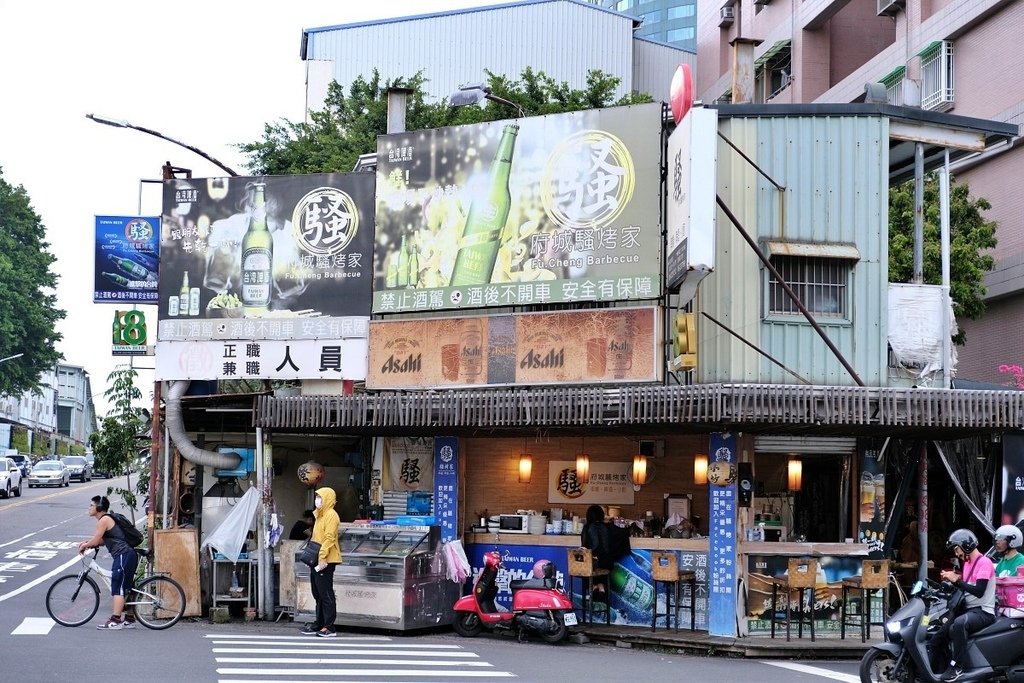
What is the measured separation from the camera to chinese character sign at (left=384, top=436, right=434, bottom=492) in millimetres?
19828

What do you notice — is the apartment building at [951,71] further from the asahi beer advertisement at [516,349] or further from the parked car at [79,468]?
the parked car at [79,468]

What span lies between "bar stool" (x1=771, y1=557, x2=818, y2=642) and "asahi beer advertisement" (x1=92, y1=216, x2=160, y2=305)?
10.5 metres

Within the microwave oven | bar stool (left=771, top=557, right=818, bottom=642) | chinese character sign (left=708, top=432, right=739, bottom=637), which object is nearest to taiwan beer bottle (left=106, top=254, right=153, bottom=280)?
the microwave oven

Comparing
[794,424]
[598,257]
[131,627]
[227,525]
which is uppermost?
[598,257]

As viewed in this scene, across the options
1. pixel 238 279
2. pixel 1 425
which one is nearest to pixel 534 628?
pixel 238 279

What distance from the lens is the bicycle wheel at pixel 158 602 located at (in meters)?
16.8

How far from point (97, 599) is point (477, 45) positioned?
3205 centimetres

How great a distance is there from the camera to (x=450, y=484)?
61.9 feet

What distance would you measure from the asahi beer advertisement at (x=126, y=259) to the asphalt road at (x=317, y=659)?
493cm

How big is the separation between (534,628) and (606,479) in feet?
14.4

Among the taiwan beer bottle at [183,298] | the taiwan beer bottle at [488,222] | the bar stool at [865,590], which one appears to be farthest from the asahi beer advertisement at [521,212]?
the bar stool at [865,590]

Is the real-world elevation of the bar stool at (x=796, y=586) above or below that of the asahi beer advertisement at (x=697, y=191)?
below

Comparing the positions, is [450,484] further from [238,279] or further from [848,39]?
[848,39]

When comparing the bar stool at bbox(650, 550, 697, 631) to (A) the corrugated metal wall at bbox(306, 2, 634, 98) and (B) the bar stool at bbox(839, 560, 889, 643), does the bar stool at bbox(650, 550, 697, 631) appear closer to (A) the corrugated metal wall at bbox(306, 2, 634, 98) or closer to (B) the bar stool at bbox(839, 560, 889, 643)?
(B) the bar stool at bbox(839, 560, 889, 643)
